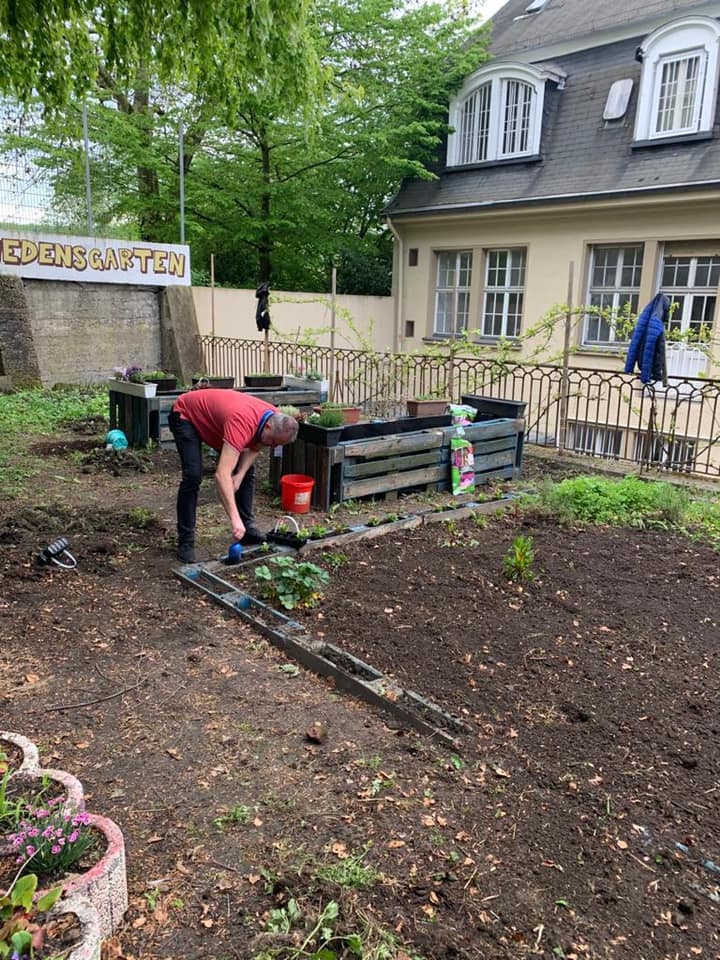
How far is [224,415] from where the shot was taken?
4785 millimetres

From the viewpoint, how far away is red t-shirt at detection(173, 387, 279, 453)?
15.2 ft

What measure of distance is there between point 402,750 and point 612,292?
13.2 metres

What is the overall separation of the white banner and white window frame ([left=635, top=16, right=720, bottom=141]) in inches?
360

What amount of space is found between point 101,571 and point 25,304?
9.05 m

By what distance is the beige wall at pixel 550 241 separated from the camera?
12.9m

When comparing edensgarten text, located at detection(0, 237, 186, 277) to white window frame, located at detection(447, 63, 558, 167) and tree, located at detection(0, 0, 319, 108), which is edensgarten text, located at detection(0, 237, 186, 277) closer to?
tree, located at detection(0, 0, 319, 108)

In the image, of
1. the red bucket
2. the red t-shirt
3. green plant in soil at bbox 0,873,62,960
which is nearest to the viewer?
green plant in soil at bbox 0,873,62,960

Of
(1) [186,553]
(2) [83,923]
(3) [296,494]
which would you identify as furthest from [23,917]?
(3) [296,494]

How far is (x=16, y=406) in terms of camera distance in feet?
35.0

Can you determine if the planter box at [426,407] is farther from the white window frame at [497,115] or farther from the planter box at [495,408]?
the white window frame at [497,115]

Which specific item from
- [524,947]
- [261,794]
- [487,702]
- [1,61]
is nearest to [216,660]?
[261,794]

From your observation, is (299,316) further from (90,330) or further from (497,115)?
(497,115)

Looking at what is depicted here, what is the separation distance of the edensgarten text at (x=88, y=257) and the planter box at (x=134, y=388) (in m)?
4.89

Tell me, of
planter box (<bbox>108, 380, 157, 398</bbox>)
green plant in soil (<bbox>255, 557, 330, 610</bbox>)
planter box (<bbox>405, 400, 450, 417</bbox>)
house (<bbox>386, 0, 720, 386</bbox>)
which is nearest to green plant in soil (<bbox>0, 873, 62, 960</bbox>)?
green plant in soil (<bbox>255, 557, 330, 610</bbox>)
